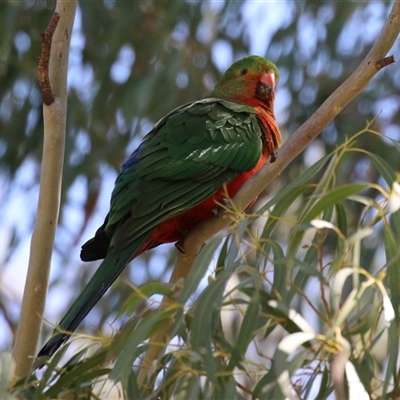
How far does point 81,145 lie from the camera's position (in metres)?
5.02

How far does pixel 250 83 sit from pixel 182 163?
2.83 ft

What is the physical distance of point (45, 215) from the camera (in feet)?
8.10

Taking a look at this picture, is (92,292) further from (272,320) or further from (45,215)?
(272,320)

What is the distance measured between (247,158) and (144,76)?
75.8 inches

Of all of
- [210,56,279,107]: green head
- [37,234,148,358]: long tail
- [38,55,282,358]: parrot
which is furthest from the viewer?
[210,56,279,107]: green head

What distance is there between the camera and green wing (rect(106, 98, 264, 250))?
9.53 ft

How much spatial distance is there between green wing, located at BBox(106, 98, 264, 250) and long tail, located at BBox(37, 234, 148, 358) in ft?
0.12

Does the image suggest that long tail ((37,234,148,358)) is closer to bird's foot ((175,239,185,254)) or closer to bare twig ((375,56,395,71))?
bird's foot ((175,239,185,254))

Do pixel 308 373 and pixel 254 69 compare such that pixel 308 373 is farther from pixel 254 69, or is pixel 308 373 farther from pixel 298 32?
pixel 298 32

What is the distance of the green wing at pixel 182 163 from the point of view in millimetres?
2906

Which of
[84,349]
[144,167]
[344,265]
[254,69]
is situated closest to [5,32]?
[254,69]

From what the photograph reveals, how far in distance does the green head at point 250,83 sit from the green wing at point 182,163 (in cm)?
36

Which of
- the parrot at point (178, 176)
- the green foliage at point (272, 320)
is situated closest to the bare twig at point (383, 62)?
the green foliage at point (272, 320)

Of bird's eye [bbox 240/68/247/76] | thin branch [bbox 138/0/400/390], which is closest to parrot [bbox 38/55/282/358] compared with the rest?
thin branch [bbox 138/0/400/390]
